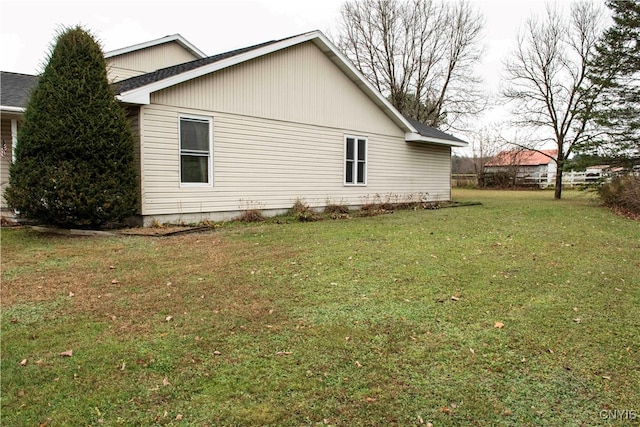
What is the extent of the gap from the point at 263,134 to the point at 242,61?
1884mm

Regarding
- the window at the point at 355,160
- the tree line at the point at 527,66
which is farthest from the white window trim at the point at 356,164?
the tree line at the point at 527,66

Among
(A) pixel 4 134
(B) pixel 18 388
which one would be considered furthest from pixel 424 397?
(A) pixel 4 134

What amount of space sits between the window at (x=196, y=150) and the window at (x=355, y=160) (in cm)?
487

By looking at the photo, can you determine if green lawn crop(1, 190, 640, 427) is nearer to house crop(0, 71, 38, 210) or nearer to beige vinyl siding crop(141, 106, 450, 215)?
beige vinyl siding crop(141, 106, 450, 215)

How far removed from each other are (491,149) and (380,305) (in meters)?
39.8

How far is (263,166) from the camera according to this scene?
11164 mm

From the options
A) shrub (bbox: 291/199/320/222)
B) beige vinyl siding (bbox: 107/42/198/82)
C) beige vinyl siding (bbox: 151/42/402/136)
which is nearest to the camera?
beige vinyl siding (bbox: 151/42/402/136)

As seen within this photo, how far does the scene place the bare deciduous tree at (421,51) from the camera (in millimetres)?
27047

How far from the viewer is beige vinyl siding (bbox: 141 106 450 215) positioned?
9.15m

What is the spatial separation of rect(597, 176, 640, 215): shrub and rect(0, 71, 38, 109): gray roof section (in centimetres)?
1564

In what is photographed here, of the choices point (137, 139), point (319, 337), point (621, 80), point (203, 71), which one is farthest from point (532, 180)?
point (319, 337)

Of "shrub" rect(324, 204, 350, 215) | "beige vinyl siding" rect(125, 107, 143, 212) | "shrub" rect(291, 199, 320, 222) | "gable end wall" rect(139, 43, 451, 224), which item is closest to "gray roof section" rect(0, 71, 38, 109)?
"beige vinyl siding" rect(125, 107, 143, 212)

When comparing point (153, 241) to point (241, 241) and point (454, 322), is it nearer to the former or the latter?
point (241, 241)

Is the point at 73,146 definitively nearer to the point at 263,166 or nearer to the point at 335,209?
the point at 263,166
